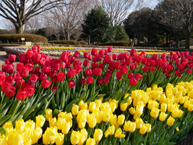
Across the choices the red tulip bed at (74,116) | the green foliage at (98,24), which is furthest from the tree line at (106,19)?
the red tulip bed at (74,116)

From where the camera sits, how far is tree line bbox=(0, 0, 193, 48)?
22.1 meters

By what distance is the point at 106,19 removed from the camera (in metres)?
22.0

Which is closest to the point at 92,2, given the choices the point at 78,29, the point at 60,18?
the point at 60,18

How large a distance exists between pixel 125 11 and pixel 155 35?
7632 mm

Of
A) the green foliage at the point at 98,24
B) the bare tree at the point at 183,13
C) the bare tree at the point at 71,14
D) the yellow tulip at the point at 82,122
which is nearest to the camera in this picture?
the yellow tulip at the point at 82,122

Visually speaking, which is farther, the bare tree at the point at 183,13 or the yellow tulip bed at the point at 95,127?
the bare tree at the point at 183,13

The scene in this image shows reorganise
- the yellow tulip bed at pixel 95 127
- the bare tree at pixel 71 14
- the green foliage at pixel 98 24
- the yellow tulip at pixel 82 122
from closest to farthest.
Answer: the yellow tulip bed at pixel 95 127 → the yellow tulip at pixel 82 122 → the green foliage at pixel 98 24 → the bare tree at pixel 71 14

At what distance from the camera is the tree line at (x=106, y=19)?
22.1m

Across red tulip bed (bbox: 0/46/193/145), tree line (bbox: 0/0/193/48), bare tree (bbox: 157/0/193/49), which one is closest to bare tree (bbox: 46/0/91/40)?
tree line (bbox: 0/0/193/48)

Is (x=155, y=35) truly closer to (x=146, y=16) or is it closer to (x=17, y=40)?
(x=146, y=16)

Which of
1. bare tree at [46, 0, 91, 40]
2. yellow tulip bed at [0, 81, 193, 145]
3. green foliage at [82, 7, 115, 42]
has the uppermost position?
bare tree at [46, 0, 91, 40]

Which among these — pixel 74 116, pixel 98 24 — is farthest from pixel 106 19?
pixel 74 116

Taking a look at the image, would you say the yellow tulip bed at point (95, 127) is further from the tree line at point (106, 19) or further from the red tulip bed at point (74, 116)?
the tree line at point (106, 19)

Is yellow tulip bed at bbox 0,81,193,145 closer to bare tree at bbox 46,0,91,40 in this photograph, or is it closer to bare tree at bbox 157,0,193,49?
bare tree at bbox 157,0,193,49
